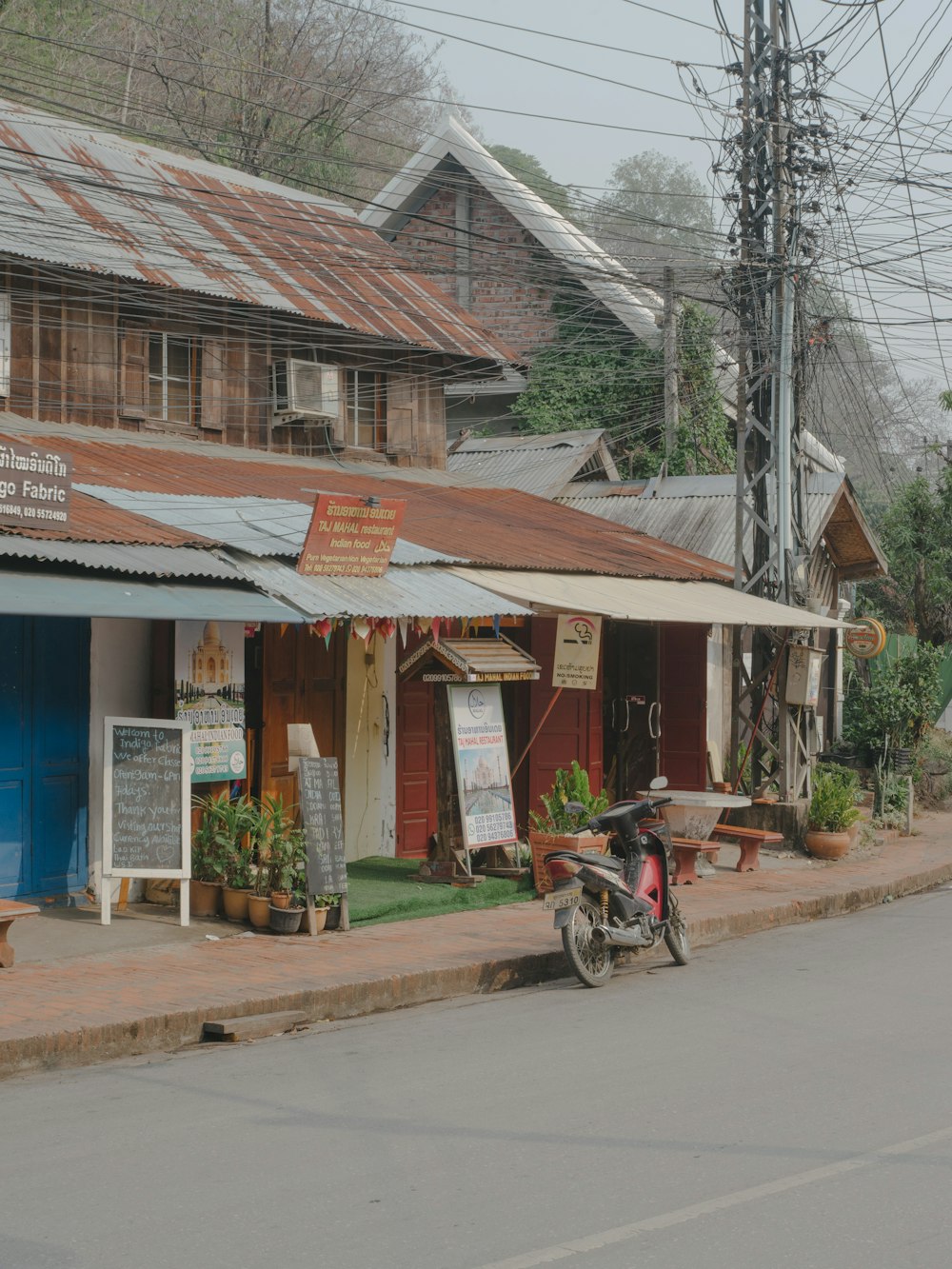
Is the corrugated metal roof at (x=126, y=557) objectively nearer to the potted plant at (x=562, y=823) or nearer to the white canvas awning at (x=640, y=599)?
the white canvas awning at (x=640, y=599)

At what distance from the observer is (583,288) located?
84.7ft

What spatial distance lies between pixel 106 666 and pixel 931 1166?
776cm

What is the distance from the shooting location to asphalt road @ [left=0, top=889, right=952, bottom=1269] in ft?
14.6

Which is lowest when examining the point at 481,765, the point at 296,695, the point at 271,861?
the point at 271,861

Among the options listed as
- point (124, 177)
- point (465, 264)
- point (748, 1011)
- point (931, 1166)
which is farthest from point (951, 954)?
point (465, 264)

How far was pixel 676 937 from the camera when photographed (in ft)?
33.4

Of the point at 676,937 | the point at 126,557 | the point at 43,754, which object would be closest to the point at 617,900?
the point at 676,937

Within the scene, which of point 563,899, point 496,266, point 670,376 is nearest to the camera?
point 563,899

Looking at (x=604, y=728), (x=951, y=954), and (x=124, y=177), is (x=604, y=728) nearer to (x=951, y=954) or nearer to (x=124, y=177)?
(x=951, y=954)

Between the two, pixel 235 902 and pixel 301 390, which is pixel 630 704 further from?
pixel 235 902

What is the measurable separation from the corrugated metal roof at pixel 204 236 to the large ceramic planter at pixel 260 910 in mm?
7042

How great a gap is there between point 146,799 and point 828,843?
26.9ft

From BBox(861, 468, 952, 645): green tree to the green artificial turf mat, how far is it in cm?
1801

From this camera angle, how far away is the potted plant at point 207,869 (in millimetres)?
10820
